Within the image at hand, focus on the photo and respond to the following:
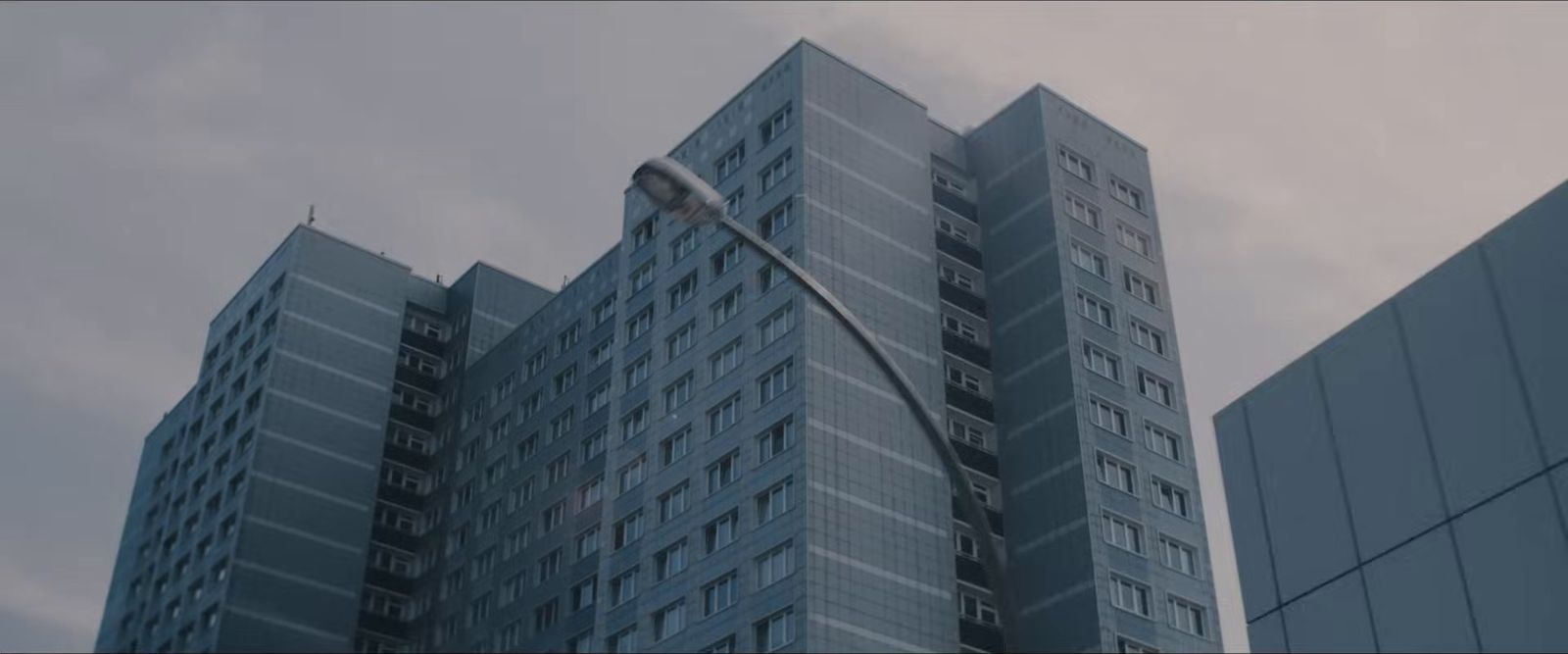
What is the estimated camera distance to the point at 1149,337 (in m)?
90.6

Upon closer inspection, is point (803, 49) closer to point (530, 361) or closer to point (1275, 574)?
point (530, 361)

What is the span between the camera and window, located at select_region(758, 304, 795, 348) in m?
81.6

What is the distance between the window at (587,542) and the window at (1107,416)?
97.4 ft

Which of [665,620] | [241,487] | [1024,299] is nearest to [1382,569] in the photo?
[665,620]

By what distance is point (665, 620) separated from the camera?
80938 mm

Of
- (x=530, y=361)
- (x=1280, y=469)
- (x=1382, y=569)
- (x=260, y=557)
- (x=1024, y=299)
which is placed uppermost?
(x=530, y=361)

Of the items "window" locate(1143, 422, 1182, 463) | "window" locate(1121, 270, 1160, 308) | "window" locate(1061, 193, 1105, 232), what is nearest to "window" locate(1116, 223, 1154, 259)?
"window" locate(1061, 193, 1105, 232)

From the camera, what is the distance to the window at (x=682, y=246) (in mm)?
93250

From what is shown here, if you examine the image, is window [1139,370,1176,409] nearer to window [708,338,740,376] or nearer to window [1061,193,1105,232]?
window [1061,193,1105,232]

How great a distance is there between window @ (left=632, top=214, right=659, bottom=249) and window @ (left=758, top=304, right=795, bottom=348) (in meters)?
16.5

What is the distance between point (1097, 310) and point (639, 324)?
83.7 feet

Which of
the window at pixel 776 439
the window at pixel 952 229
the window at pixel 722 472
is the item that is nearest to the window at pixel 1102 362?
the window at pixel 952 229

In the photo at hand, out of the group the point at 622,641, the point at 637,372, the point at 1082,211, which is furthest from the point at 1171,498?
the point at 637,372

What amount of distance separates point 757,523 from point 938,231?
23.5 metres
